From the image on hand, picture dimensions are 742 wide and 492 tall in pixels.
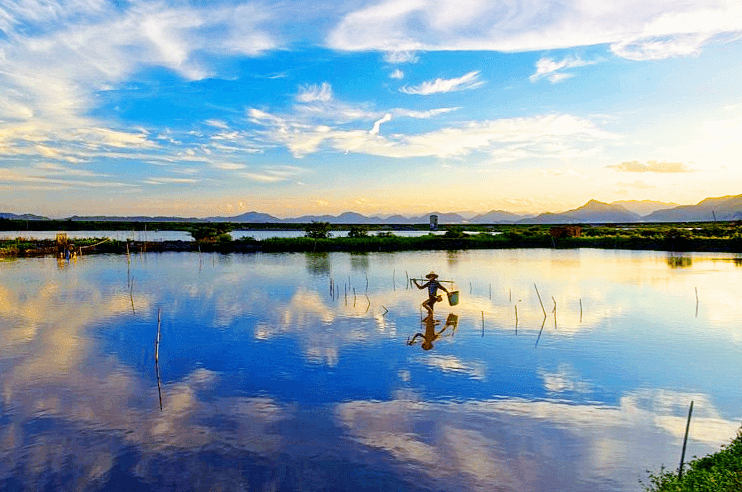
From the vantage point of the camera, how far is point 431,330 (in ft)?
52.4

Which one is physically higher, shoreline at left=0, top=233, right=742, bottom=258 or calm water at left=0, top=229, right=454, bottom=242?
calm water at left=0, top=229, right=454, bottom=242

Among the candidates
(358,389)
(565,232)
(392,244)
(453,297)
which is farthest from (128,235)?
(358,389)

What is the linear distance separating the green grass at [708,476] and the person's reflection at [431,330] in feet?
24.2

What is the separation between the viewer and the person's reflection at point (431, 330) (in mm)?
14458

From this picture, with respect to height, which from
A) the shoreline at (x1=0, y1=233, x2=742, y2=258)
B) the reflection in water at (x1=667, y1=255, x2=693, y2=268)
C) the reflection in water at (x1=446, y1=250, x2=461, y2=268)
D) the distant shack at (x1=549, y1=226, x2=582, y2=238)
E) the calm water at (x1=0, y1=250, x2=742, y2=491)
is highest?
the distant shack at (x1=549, y1=226, x2=582, y2=238)

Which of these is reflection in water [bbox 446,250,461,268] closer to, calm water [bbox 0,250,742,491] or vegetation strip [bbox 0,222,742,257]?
vegetation strip [bbox 0,222,742,257]

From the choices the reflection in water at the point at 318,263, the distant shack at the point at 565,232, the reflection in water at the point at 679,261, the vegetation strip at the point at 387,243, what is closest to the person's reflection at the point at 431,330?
the reflection in water at the point at 318,263

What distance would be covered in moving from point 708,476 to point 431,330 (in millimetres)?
10099

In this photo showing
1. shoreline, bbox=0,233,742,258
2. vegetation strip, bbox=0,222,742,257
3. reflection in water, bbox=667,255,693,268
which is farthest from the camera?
vegetation strip, bbox=0,222,742,257

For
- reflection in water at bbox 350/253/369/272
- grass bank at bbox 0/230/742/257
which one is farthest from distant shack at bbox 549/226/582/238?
reflection in water at bbox 350/253/369/272

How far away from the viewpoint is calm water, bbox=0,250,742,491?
290 inches

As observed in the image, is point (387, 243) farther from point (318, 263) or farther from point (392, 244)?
point (318, 263)

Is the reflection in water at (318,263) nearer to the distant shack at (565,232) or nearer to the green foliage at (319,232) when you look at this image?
the green foliage at (319,232)

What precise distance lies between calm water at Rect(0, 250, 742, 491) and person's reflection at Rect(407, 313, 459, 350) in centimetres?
15
